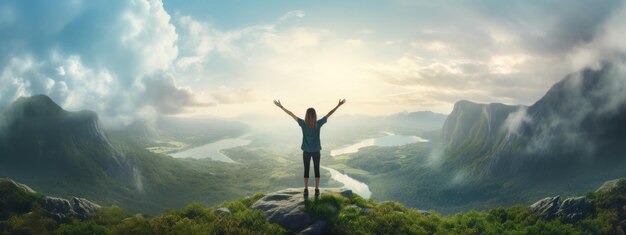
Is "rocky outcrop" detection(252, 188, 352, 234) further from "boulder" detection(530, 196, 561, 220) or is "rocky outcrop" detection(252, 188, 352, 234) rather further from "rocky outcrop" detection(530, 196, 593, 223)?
"rocky outcrop" detection(530, 196, 593, 223)

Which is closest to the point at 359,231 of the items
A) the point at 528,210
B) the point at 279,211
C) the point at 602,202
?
the point at 279,211

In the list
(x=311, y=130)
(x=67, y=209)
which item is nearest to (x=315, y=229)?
(x=311, y=130)

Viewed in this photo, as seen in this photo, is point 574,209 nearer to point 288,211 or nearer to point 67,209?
point 288,211

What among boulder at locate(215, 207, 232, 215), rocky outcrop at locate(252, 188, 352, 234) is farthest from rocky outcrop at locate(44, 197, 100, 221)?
rocky outcrop at locate(252, 188, 352, 234)

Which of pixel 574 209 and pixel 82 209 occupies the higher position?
pixel 82 209

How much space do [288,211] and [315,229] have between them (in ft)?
8.61

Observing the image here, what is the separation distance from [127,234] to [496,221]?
80.4ft

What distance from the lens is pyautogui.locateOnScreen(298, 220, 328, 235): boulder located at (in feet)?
61.2

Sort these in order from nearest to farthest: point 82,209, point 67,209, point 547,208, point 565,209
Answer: point 67,209, point 82,209, point 565,209, point 547,208

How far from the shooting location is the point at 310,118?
2097 centimetres

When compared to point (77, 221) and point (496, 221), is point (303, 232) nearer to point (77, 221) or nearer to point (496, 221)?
point (77, 221)

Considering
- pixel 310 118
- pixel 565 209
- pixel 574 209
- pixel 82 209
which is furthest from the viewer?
pixel 574 209

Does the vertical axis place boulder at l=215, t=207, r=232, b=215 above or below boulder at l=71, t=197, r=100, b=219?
below

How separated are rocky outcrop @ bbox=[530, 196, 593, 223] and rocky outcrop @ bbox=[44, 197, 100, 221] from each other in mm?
33292
